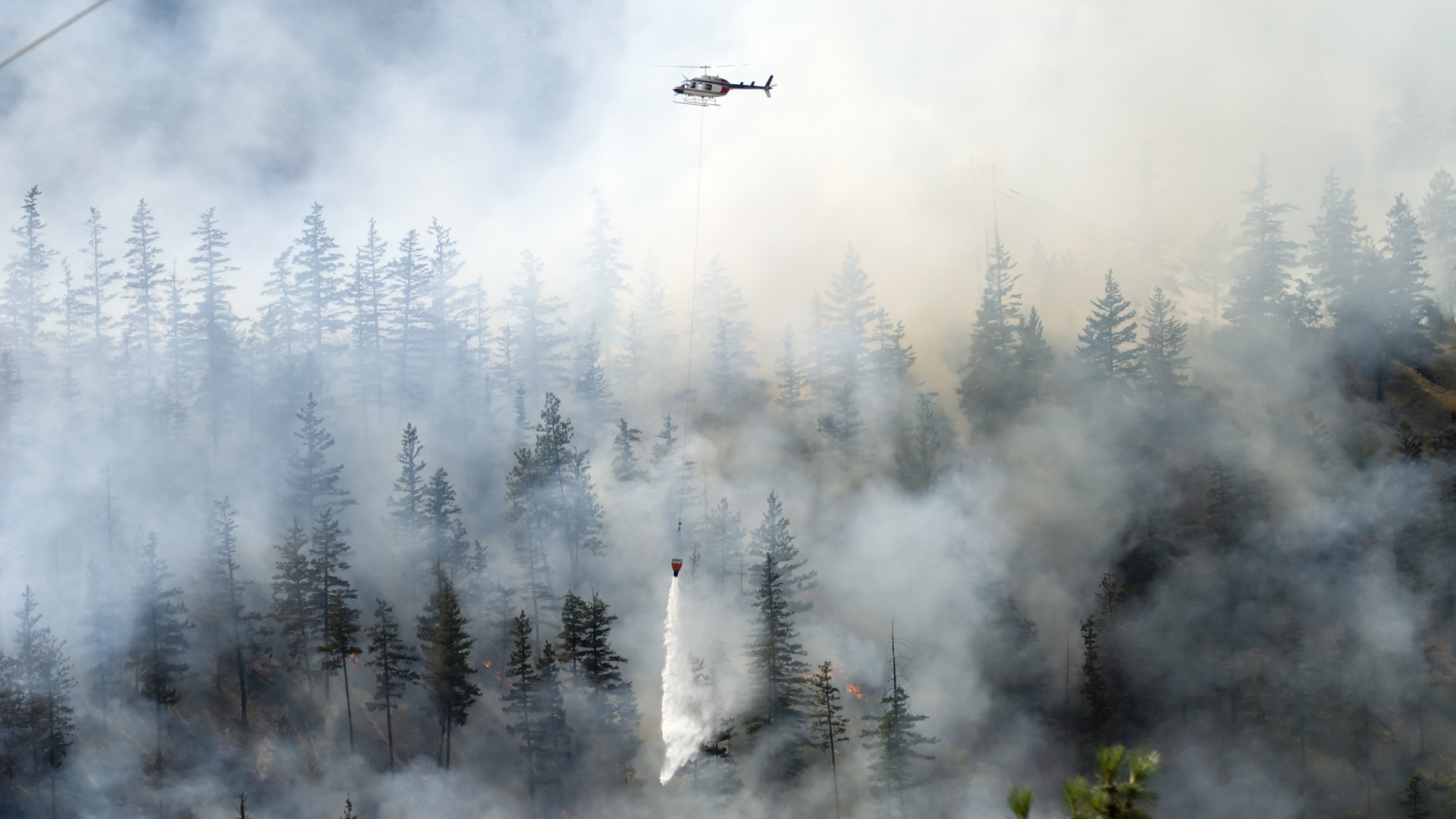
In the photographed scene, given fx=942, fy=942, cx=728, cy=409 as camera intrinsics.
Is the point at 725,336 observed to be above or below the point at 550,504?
above

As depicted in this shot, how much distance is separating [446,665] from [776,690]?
67.8 ft

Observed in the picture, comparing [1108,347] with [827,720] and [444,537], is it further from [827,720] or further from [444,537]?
[444,537]

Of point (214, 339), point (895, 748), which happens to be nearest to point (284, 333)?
point (214, 339)

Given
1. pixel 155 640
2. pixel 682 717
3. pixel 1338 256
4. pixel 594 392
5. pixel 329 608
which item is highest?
pixel 1338 256

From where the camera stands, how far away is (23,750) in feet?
194

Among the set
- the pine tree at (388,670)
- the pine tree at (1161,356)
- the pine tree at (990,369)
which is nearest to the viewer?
the pine tree at (388,670)

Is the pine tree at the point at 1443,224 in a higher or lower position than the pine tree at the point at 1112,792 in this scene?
higher

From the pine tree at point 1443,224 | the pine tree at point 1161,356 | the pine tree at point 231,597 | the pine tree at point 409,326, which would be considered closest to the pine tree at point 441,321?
the pine tree at point 409,326

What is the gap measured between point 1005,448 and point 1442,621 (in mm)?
33575

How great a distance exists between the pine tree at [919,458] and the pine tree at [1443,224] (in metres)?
56.3

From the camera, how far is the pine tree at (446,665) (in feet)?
193

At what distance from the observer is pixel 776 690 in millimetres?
59125

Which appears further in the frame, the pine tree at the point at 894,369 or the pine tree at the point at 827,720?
the pine tree at the point at 894,369

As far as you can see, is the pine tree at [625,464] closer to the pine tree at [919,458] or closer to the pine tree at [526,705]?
the pine tree at [526,705]
